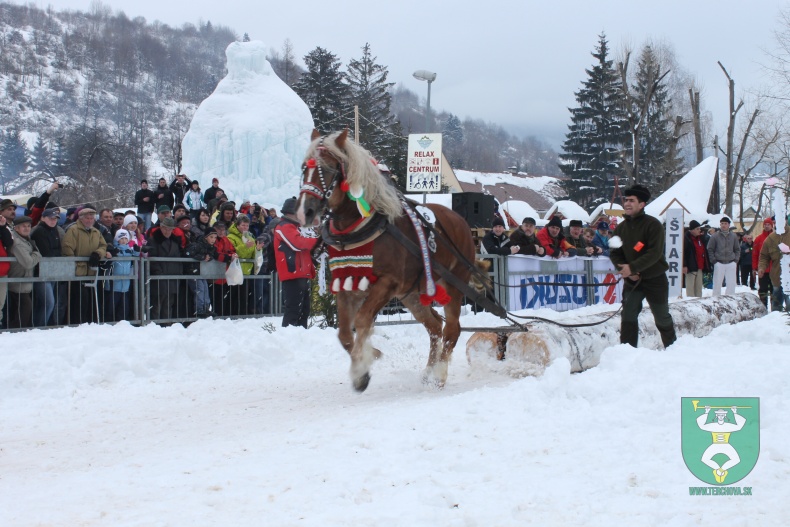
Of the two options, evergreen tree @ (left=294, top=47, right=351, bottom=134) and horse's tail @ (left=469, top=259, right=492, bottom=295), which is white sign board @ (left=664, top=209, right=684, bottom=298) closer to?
horse's tail @ (left=469, top=259, right=492, bottom=295)

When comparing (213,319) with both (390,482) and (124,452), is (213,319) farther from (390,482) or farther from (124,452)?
(390,482)

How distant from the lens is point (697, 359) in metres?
5.46

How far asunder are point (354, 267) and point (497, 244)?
24.1 feet

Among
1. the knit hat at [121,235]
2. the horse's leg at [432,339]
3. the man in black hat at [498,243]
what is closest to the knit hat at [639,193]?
the horse's leg at [432,339]

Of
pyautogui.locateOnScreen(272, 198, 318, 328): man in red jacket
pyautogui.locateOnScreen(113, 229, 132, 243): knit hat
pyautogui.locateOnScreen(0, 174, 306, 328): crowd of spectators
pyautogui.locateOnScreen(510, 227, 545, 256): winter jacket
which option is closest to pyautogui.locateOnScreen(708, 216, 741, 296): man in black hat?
pyautogui.locateOnScreen(510, 227, 545, 256): winter jacket

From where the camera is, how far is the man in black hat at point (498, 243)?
42.5 feet

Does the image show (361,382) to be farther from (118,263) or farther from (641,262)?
(118,263)

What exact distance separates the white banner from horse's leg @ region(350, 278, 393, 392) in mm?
6395

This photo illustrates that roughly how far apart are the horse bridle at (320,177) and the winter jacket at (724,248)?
1394cm

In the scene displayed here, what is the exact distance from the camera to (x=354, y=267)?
609 centimetres

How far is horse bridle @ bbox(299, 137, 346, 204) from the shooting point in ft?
18.9

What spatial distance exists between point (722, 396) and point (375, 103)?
173 ft

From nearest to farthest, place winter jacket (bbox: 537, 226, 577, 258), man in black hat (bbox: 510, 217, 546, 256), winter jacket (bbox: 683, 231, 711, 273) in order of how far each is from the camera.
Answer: man in black hat (bbox: 510, 217, 546, 256), winter jacket (bbox: 537, 226, 577, 258), winter jacket (bbox: 683, 231, 711, 273)

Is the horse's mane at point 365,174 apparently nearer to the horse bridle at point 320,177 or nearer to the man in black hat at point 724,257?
the horse bridle at point 320,177
